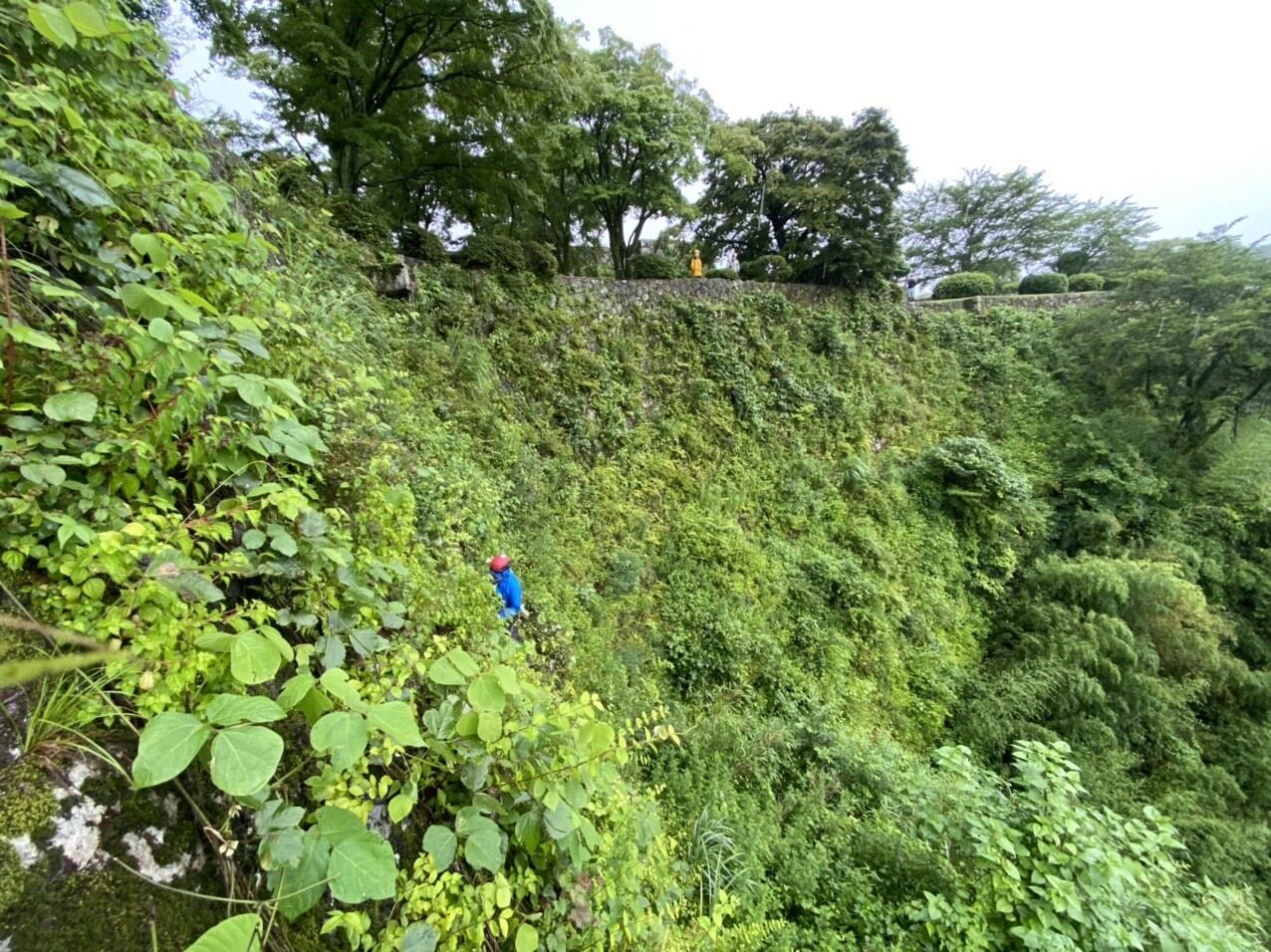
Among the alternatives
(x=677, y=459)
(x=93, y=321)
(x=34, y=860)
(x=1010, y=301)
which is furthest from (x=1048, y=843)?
(x=1010, y=301)

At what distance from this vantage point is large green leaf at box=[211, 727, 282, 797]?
2.47 feet

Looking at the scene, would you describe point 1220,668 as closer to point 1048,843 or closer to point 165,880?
point 1048,843

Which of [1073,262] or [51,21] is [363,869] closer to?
[51,21]

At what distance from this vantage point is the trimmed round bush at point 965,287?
1509 cm

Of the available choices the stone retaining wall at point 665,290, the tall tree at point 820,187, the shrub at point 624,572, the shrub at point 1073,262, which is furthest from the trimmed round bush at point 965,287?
the shrub at point 624,572

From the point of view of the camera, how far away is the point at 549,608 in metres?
4.43

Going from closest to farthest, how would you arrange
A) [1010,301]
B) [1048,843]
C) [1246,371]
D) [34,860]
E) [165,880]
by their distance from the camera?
[34,860] → [165,880] → [1048,843] → [1246,371] → [1010,301]

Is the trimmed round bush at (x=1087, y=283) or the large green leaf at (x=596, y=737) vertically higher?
the trimmed round bush at (x=1087, y=283)

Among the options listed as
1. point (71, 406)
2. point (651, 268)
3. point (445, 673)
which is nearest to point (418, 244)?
point (651, 268)

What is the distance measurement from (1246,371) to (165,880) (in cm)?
1720

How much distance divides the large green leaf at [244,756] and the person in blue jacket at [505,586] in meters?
2.58

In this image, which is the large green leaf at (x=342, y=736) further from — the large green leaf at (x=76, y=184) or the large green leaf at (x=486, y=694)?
the large green leaf at (x=76, y=184)

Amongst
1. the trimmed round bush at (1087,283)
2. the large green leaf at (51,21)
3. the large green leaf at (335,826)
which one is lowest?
the large green leaf at (335,826)

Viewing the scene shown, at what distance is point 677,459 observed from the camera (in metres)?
7.77
